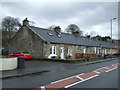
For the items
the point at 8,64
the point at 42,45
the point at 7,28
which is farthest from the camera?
the point at 7,28

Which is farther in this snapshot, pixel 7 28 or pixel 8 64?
pixel 7 28

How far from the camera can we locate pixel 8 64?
12.6 m

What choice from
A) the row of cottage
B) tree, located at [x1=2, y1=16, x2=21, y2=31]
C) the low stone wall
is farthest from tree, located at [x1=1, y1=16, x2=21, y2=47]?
the low stone wall

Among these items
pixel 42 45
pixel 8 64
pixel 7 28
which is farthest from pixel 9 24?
pixel 8 64

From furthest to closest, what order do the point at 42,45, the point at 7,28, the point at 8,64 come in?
1. the point at 7,28
2. the point at 42,45
3. the point at 8,64

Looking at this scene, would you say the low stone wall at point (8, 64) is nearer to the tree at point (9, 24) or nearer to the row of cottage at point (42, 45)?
the row of cottage at point (42, 45)

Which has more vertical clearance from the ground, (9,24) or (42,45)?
(9,24)

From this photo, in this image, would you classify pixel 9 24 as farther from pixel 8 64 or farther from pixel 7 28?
pixel 8 64

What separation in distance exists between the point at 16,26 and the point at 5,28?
4.05 metres

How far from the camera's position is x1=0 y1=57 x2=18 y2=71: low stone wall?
12139 millimetres

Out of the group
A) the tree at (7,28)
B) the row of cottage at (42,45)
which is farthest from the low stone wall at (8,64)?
the tree at (7,28)

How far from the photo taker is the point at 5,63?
12.4m

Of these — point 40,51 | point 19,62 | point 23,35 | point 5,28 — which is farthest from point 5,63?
point 5,28

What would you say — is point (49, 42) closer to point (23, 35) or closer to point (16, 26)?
point (23, 35)
